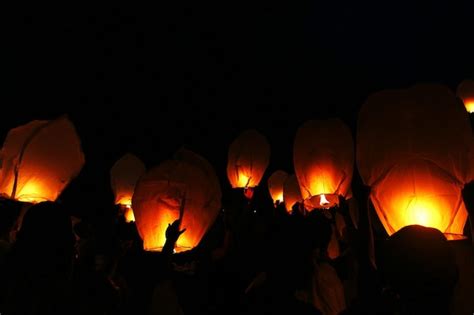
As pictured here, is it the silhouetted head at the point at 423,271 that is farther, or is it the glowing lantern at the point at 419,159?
the glowing lantern at the point at 419,159

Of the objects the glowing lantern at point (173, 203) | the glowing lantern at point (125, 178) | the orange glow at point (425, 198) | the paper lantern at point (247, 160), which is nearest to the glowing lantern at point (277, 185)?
the paper lantern at point (247, 160)

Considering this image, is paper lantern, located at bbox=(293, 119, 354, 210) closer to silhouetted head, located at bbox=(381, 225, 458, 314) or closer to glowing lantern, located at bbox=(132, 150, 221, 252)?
glowing lantern, located at bbox=(132, 150, 221, 252)

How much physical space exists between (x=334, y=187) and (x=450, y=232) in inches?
50.0

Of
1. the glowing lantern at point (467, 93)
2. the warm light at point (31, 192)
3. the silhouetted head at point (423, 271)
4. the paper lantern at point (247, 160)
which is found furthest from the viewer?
the glowing lantern at point (467, 93)

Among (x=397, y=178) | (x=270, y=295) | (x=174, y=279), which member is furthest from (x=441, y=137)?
(x=174, y=279)

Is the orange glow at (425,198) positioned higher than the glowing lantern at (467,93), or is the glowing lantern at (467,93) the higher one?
the glowing lantern at (467,93)

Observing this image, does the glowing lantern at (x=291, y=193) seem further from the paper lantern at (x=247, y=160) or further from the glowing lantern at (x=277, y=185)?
the glowing lantern at (x=277, y=185)

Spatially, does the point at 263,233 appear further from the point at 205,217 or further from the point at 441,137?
the point at 441,137

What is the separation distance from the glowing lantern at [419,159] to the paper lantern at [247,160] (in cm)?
385

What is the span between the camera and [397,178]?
218 centimetres

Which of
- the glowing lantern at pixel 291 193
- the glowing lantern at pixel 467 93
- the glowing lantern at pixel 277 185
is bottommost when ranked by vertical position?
the glowing lantern at pixel 277 185

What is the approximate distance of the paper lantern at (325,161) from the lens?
3.29 metres

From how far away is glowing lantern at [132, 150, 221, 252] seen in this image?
9.12ft

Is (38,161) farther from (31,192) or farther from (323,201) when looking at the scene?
(323,201)
